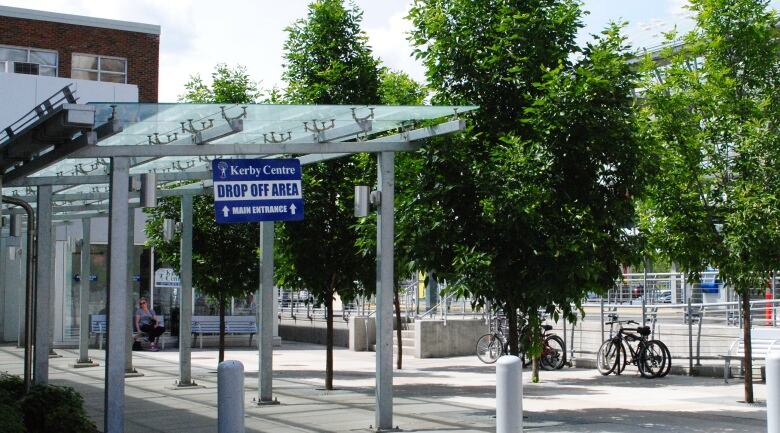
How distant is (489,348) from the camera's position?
76.0 ft

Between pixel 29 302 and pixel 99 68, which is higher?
pixel 99 68

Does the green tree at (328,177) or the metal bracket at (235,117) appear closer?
the metal bracket at (235,117)

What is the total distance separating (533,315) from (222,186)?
3896 mm

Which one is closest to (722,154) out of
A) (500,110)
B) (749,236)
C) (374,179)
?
(749,236)

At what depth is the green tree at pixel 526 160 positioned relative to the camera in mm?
11664

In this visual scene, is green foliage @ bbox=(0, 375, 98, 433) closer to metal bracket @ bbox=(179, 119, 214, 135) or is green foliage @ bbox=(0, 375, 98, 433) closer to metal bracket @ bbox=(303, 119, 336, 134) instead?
metal bracket @ bbox=(179, 119, 214, 135)

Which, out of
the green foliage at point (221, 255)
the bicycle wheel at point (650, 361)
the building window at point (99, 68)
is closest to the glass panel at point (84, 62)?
the building window at point (99, 68)

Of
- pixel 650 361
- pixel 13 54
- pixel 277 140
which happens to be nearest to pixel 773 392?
pixel 277 140

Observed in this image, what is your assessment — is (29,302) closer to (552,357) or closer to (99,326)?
(552,357)

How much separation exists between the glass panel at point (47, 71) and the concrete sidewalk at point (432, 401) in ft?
48.3

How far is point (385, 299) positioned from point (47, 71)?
26765 millimetres

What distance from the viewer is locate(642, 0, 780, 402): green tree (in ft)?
45.4

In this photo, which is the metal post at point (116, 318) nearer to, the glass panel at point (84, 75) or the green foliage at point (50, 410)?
the green foliage at point (50, 410)

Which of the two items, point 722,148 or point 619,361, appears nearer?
point 722,148
